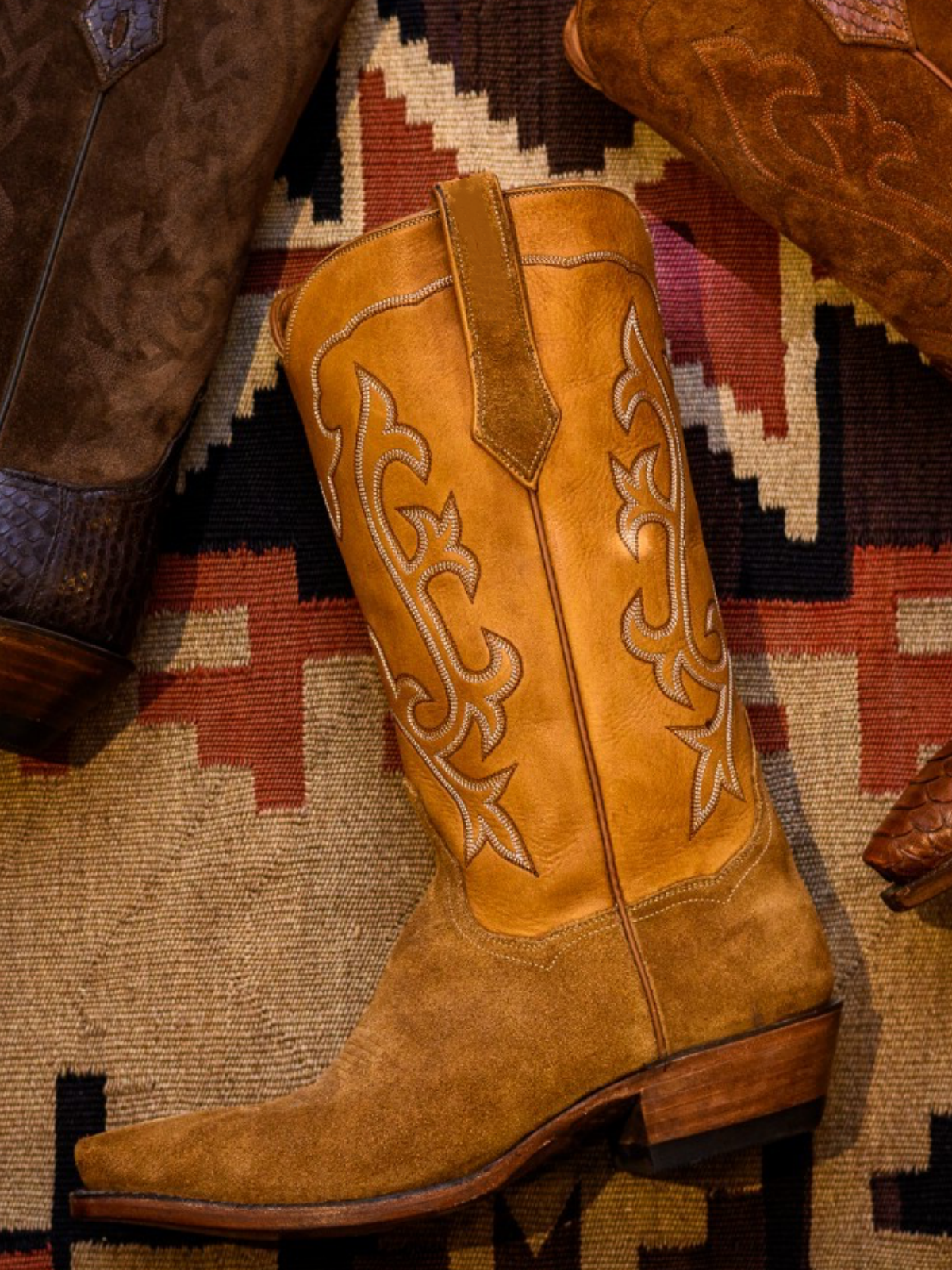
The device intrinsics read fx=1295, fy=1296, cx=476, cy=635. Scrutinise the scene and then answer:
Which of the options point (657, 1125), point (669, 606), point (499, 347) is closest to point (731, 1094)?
point (657, 1125)

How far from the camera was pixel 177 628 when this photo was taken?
157 cm

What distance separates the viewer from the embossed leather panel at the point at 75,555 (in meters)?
1.36

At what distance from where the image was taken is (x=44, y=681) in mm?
1389

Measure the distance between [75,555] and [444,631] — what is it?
0.41 metres

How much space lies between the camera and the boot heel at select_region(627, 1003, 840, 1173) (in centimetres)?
129

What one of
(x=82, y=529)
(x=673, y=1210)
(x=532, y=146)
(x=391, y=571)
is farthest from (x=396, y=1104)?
(x=532, y=146)

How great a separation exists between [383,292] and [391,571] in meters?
0.28

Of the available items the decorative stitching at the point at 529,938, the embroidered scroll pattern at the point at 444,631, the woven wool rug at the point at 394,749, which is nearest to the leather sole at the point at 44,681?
the woven wool rug at the point at 394,749

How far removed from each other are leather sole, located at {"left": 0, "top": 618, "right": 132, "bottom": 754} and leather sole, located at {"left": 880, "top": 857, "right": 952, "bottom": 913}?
880 mm

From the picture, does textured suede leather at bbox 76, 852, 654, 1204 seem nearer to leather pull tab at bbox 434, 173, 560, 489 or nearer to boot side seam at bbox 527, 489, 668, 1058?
boot side seam at bbox 527, 489, 668, 1058

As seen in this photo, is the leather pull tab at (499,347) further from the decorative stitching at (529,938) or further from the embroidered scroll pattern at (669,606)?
the decorative stitching at (529,938)

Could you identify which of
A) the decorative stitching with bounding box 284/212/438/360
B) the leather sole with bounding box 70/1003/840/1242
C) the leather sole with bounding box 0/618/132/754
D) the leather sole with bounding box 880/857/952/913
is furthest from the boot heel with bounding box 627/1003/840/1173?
the decorative stitching with bounding box 284/212/438/360

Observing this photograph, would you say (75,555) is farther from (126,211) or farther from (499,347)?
(499,347)

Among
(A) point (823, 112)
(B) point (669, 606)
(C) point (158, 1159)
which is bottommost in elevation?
(C) point (158, 1159)
